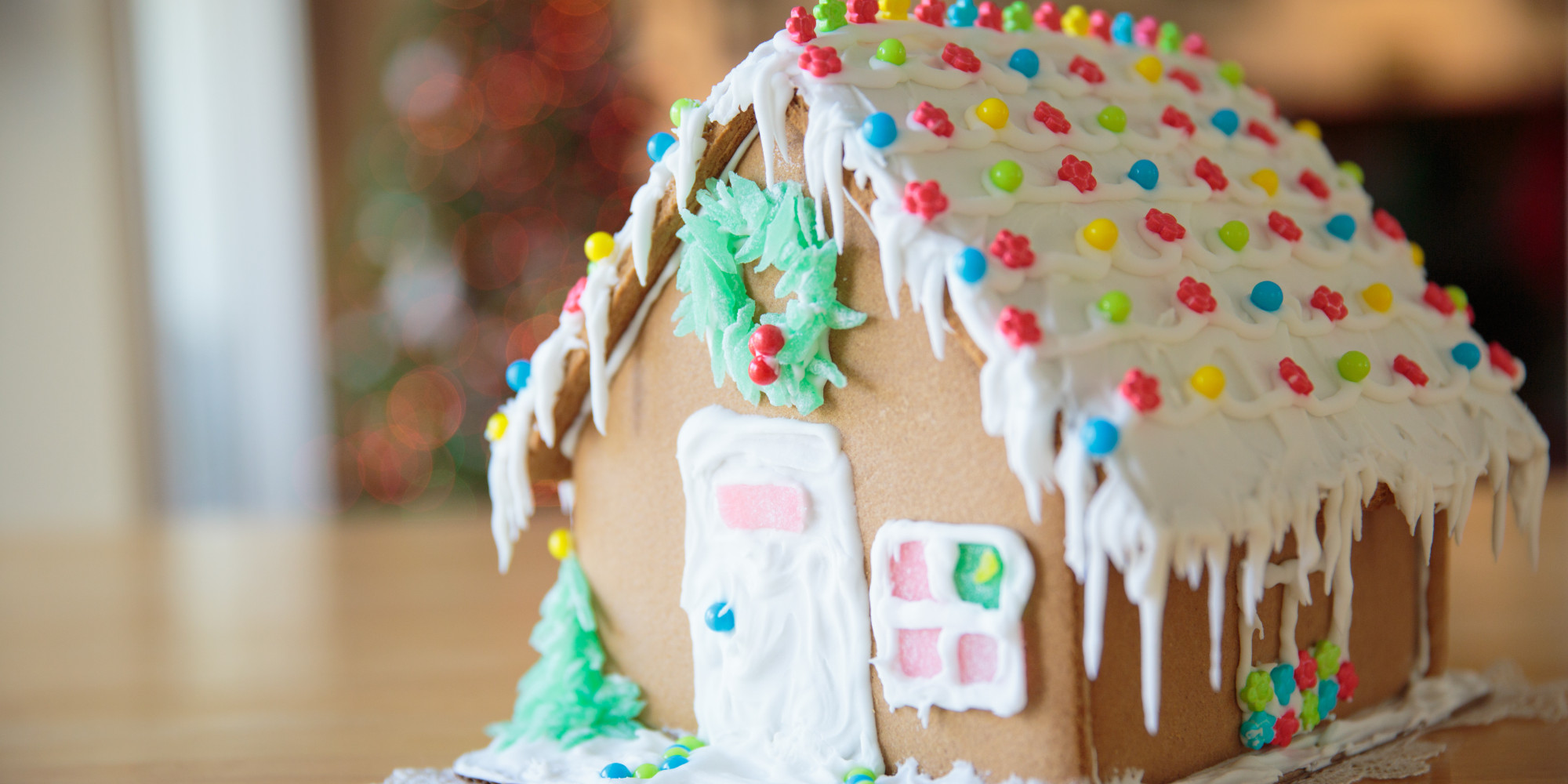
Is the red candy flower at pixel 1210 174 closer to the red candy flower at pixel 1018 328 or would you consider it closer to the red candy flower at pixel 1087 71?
the red candy flower at pixel 1087 71

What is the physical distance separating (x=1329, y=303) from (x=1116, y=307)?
0.47 metres

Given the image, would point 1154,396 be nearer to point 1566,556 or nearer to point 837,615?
point 837,615

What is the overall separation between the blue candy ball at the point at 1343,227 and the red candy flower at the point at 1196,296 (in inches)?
19.9

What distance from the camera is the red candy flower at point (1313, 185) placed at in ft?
6.54

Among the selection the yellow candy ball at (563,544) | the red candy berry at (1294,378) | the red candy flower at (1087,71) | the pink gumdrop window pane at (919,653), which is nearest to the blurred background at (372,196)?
the yellow candy ball at (563,544)

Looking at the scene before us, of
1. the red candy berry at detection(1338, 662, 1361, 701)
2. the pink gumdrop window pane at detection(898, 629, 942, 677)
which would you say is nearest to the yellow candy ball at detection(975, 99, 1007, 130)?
the pink gumdrop window pane at detection(898, 629, 942, 677)

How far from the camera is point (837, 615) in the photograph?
1608mm

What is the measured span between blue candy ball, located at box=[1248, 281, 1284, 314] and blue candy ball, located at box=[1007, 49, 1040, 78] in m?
0.42

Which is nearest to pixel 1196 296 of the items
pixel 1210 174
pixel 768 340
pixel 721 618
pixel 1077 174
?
pixel 1077 174

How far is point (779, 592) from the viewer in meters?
1.66

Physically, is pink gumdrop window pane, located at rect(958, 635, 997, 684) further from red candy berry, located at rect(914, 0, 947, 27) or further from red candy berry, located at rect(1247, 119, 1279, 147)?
red candy berry, located at rect(1247, 119, 1279, 147)

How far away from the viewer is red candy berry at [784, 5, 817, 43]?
155 centimetres

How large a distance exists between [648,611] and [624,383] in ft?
1.11

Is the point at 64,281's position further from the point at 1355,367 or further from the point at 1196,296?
the point at 1355,367
